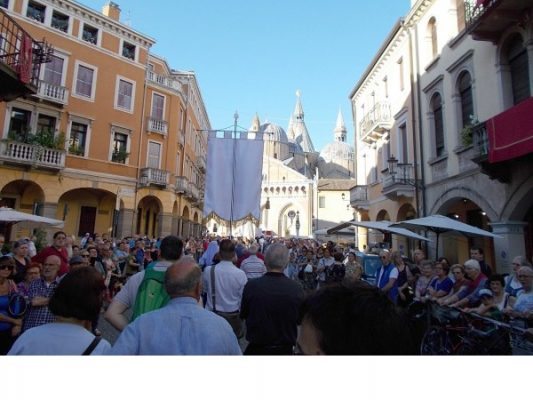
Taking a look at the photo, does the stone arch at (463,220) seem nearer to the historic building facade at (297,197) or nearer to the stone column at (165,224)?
the stone column at (165,224)

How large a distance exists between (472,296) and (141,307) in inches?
202

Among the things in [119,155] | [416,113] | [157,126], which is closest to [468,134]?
[416,113]

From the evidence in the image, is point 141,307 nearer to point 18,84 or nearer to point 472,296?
point 472,296

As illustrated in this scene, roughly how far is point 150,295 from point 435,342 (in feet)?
14.9

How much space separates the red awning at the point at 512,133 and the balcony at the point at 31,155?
1865cm

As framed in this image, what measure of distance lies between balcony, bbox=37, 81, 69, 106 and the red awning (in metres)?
19.5

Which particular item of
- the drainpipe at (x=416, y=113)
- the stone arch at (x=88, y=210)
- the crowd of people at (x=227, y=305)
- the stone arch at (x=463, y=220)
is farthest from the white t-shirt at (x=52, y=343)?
the stone arch at (x=88, y=210)

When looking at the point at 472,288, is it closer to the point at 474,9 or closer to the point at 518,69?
the point at 518,69

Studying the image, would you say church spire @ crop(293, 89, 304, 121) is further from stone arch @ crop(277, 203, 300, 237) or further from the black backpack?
the black backpack

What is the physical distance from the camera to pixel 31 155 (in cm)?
1716

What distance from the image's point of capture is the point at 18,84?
30.6 feet

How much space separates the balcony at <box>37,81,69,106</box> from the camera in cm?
1814

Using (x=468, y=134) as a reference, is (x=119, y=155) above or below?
above
